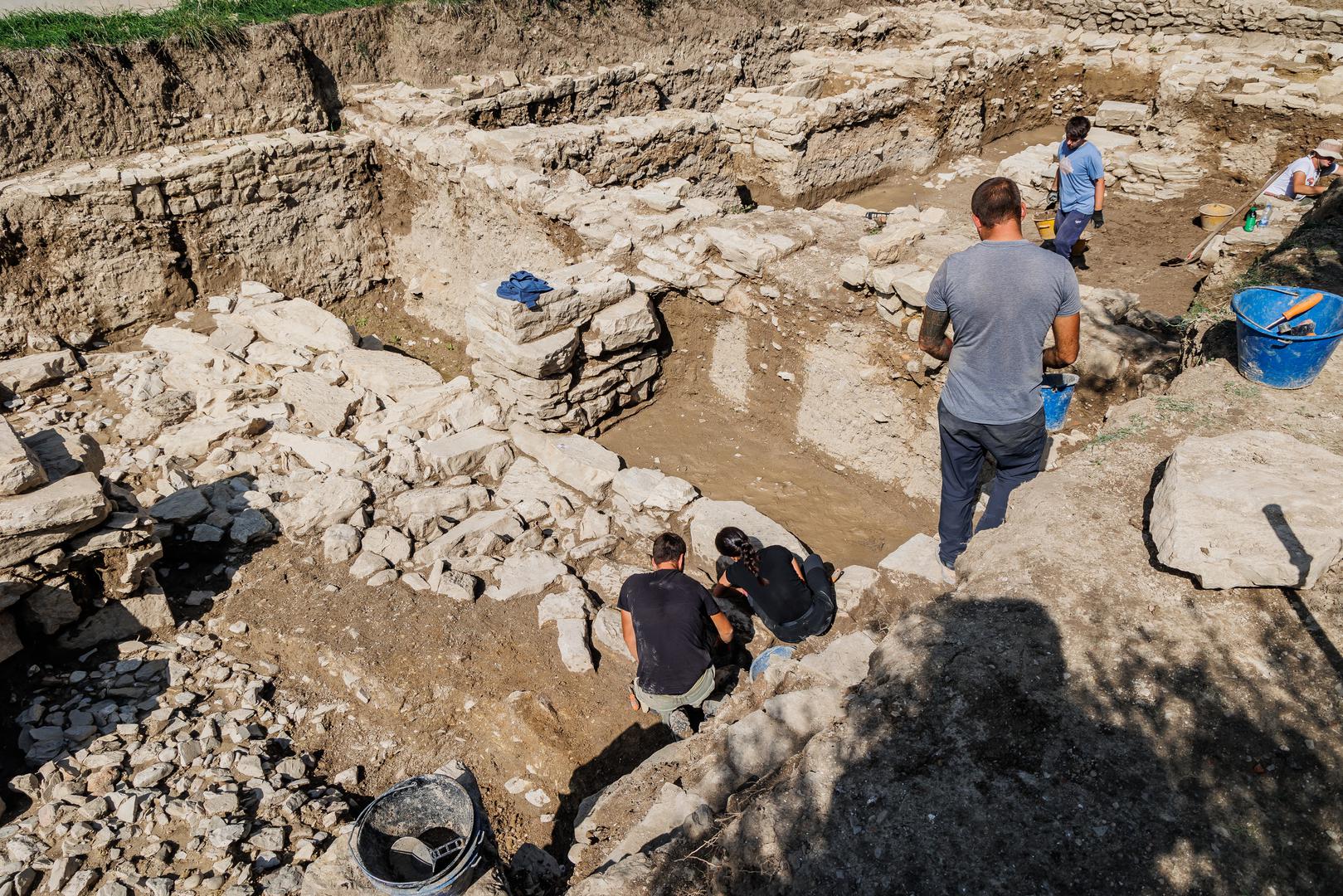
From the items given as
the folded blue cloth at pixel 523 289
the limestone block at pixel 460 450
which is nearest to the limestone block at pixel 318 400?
the limestone block at pixel 460 450

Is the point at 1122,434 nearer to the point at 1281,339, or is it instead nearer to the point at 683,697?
the point at 1281,339

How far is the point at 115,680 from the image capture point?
15.4 feet

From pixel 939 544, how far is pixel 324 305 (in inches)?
331

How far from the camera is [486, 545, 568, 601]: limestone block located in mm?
5285

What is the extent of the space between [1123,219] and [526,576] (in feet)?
27.0

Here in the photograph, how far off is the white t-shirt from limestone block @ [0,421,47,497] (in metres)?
10.7

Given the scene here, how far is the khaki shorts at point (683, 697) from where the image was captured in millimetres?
4168

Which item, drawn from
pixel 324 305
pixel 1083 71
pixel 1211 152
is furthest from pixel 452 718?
pixel 1083 71

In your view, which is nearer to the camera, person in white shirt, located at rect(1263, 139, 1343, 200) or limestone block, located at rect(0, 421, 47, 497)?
limestone block, located at rect(0, 421, 47, 497)

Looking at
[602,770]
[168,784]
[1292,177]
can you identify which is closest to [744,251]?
[602,770]

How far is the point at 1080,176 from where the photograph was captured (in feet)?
21.6

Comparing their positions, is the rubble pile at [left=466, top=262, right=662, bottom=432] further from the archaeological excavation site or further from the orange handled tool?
the orange handled tool

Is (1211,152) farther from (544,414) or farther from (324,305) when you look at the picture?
(324,305)

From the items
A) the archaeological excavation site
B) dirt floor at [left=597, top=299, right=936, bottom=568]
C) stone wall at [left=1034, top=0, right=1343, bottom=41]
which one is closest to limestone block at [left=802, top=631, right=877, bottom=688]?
the archaeological excavation site
